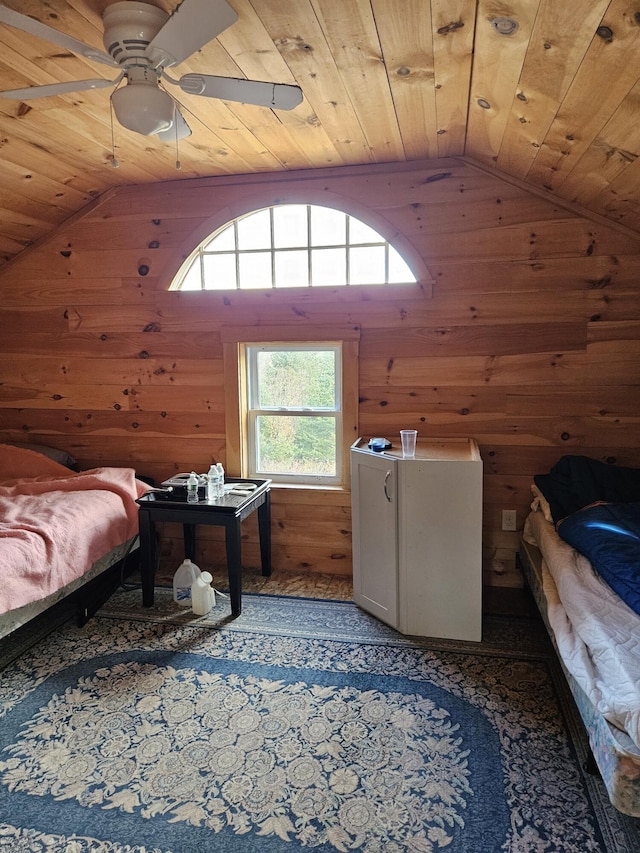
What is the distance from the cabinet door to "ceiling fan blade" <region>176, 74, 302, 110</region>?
1.50m

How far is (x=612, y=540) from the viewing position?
2133mm

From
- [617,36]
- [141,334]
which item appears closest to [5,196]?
[141,334]

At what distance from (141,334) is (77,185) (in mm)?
886

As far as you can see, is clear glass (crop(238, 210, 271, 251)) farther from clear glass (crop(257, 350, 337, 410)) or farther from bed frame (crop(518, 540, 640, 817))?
bed frame (crop(518, 540, 640, 817))

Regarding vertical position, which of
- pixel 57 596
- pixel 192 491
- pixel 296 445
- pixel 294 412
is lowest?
pixel 57 596

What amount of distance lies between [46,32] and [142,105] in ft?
0.96

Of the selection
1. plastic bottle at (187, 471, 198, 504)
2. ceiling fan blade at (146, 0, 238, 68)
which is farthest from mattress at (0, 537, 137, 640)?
ceiling fan blade at (146, 0, 238, 68)

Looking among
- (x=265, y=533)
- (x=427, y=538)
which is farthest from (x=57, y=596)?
(x=427, y=538)

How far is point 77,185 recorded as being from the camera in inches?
123

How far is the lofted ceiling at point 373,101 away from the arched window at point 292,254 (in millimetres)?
301

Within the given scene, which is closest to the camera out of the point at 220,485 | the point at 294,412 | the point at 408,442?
the point at 408,442

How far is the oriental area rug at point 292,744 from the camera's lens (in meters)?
1.60

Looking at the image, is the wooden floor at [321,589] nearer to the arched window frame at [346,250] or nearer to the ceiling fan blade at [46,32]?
the arched window frame at [346,250]

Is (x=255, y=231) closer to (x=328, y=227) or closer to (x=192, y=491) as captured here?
(x=328, y=227)
